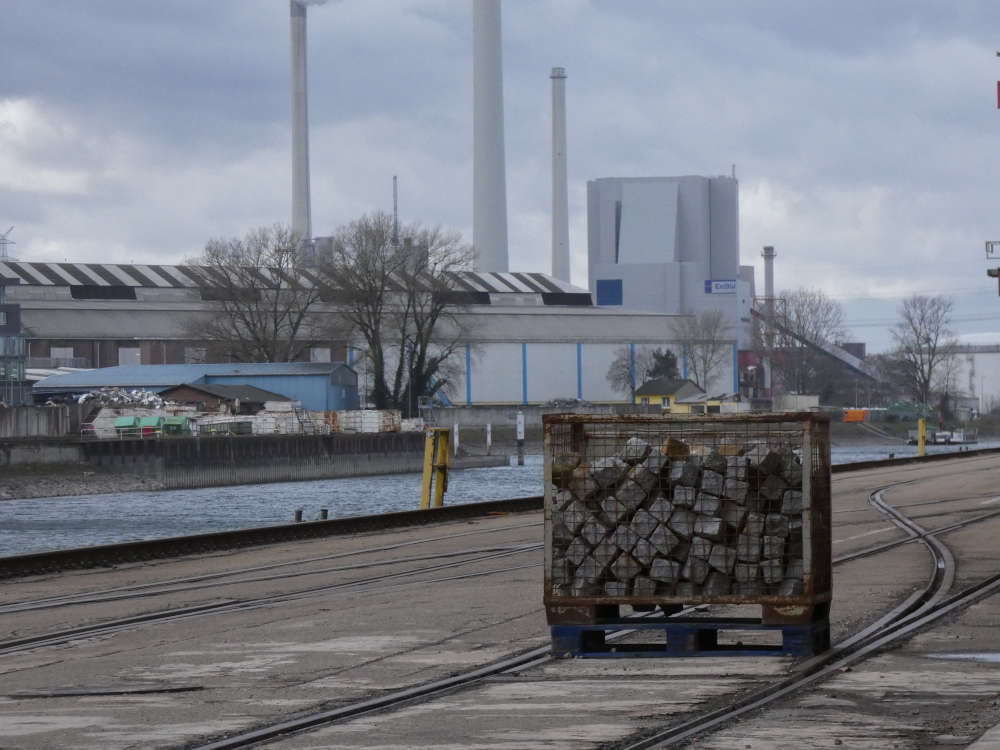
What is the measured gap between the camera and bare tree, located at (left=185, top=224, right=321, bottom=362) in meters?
103

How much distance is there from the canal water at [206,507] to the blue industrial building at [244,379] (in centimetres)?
1926

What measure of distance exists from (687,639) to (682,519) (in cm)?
95

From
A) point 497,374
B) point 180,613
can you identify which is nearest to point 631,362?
point 497,374

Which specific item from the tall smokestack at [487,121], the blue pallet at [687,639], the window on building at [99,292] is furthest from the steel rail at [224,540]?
the tall smokestack at [487,121]

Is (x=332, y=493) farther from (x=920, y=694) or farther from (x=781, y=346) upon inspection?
(x=781, y=346)

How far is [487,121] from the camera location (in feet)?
479

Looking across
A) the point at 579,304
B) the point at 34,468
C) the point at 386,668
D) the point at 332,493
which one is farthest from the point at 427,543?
the point at 579,304

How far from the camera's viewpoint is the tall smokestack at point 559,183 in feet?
581

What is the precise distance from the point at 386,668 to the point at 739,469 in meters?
2.95

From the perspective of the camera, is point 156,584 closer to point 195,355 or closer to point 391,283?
point 391,283

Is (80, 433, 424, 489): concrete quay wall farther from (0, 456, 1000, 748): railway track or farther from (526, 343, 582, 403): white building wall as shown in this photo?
(0, 456, 1000, 748): railway track

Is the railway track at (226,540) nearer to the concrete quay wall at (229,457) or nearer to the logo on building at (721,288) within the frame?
the concrete quay wall at (229,457)

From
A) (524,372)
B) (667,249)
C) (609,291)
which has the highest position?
(667,249)

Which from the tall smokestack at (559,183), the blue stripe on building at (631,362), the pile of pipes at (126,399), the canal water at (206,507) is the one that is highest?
the tall smokestack at (559,183)
